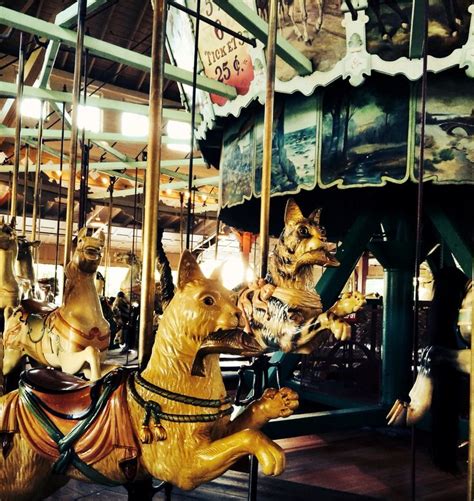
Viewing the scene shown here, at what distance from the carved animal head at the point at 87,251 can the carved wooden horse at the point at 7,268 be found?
1116mm

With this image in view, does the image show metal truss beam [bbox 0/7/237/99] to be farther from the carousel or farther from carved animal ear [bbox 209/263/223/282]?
carved animal ear [bbox 209/263/223/282]

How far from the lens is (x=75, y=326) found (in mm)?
3303

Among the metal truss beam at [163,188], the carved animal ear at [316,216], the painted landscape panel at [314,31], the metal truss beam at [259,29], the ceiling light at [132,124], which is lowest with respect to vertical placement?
the carved animal ear at [316,216]

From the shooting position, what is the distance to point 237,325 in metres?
1.60

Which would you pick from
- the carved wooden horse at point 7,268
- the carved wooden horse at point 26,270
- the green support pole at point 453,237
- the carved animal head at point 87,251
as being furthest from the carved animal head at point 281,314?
the carved wooden horse at point 26,270

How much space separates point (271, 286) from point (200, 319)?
33.9 inches

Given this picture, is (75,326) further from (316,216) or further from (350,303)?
(350,303)

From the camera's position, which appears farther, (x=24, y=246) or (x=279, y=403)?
(x=24, y=246)

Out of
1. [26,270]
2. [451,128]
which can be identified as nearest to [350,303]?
[451,128]

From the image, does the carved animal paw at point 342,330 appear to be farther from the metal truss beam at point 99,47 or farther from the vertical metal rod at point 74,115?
the metal truss beam at point 99,47

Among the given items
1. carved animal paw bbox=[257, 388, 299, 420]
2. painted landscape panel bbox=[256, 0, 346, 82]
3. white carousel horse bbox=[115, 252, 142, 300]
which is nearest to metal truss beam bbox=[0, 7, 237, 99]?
painted landscape panel bbox=[256, 0, 346, 82]

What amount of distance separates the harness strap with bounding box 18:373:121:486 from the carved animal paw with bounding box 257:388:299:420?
48 cm

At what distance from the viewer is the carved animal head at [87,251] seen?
3.12 m

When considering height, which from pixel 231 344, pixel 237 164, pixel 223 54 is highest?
Answer: pixel 223 54
